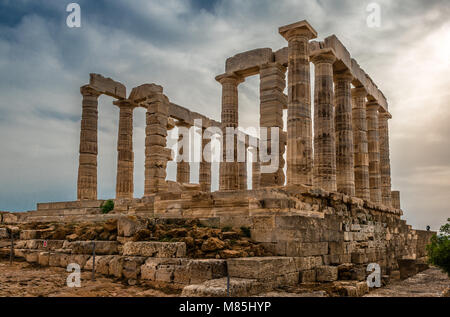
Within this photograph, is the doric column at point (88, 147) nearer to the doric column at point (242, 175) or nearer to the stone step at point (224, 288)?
the doric column at point (242, 175)

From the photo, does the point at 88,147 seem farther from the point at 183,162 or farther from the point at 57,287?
the point at 57,287

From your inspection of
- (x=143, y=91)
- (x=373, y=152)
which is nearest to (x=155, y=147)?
(x=143, y=91)

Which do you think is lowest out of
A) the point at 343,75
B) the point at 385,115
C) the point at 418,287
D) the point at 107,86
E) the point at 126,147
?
the point at 418,287

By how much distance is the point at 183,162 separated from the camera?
102ft

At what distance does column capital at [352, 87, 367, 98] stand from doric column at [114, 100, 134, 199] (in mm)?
13949

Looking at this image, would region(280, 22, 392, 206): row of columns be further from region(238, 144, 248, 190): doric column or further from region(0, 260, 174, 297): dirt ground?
region(0, 260, 174, 297): dirt ground

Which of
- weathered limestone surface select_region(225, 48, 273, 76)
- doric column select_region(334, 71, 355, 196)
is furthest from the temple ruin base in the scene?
weathered limestone surface select_region(225, 48, 273, 76)

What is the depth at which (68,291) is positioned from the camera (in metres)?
7.77

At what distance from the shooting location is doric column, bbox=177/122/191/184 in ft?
99.5

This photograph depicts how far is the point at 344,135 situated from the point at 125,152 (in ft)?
45.0

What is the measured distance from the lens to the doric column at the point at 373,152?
23875 mm

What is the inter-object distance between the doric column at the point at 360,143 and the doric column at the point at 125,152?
13.9 metres
